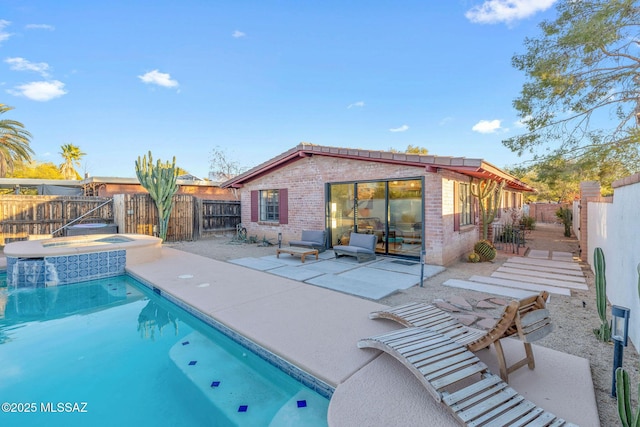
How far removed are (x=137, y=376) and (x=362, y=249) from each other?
634cm

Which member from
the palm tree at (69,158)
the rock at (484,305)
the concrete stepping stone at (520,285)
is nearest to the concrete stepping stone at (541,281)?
the concrete stepping stone at (520,285)

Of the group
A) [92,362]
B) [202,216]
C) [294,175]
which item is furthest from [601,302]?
[202,216]

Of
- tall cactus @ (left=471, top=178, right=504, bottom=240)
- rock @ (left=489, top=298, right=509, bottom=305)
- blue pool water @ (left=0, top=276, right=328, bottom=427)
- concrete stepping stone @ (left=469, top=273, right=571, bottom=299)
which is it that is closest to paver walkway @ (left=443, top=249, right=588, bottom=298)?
concrete stepping stone @ (left=469, top=273, right=571, bottom=299)

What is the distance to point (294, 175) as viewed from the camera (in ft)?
39.4

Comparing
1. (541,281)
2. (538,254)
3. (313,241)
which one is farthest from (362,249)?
(538,254)

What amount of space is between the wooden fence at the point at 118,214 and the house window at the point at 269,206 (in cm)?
351

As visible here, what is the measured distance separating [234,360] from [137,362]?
133cm

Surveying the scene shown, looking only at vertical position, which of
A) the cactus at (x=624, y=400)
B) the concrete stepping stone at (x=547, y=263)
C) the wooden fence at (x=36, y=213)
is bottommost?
the concrete stepping stone at (x=547, y=263)

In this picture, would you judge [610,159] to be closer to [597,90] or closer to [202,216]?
[597,90]

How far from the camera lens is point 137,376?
3703 mm

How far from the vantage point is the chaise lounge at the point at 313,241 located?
1019cm

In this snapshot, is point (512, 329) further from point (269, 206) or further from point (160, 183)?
point (160, 183)

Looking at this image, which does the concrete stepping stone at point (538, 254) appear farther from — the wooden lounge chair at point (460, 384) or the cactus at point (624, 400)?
the cactus at point (624, 400)

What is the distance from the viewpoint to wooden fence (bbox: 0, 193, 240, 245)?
11.5 metres
